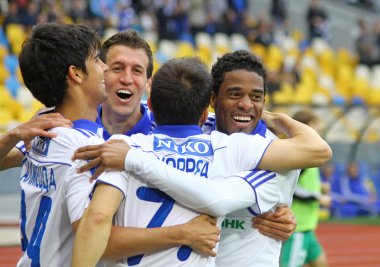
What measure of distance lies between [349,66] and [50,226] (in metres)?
19.7

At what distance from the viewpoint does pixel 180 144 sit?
10.2 feet

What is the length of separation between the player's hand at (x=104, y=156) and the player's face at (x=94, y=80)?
1.02ft

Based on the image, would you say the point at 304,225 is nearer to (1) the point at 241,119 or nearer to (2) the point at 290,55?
(1) the point at 241,119

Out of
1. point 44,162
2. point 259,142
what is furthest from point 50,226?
point 259,142

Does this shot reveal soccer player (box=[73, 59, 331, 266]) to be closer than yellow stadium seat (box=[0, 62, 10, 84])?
Yes

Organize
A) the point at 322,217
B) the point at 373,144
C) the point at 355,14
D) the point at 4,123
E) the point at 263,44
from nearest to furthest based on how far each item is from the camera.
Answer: the point at 4,123, the point at 322,217, the point at 373,144, the point at 263,44, the point at 355,14

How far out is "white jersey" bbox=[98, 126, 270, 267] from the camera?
3.06 metres

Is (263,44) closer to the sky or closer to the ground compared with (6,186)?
closer to the sky

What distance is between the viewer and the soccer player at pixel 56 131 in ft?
10.4

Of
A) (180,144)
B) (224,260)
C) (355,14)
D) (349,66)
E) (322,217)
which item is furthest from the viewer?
(355,14)

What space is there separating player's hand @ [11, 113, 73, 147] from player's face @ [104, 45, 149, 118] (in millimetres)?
979

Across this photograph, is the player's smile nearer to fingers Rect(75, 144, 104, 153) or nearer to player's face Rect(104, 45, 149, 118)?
player's face Rect(104, 45, 149, 118)

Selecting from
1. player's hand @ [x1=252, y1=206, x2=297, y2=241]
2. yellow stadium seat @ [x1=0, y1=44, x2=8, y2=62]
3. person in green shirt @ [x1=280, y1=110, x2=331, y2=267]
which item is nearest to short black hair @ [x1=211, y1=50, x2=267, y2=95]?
player's hand @ [x1=252, y1=206, x2=297, y2=241]

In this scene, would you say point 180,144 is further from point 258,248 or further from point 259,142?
point 258,248
